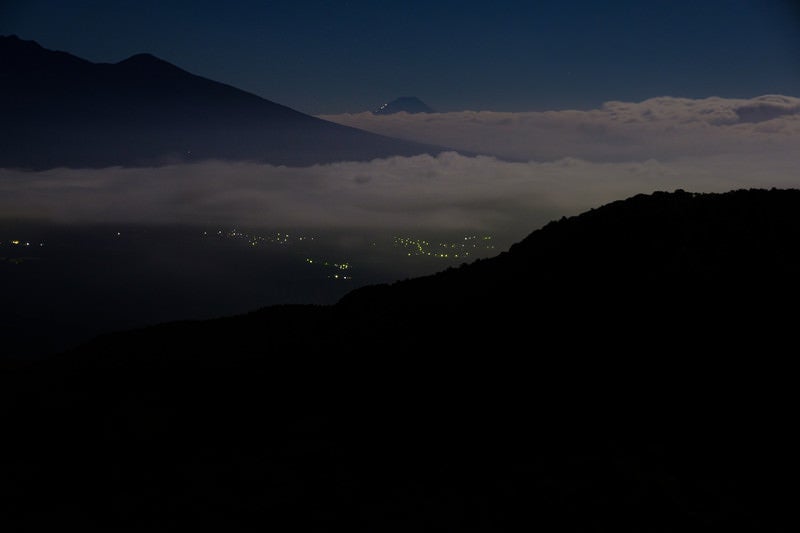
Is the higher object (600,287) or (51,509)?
(600,287)

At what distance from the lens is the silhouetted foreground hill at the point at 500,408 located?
310 inches

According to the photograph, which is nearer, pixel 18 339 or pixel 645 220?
pixel 645 220

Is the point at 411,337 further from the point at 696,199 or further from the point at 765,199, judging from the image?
the point at 765,199

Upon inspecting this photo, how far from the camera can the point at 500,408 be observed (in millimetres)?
9688

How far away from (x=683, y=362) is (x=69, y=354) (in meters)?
15.5

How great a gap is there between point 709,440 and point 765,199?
6927mm

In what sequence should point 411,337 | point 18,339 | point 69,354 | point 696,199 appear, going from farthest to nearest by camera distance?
point 18,339 < point 69,354 < point 696,199 < point 411,337

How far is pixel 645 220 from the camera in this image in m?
12.5

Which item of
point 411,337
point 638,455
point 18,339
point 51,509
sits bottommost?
point 18,339

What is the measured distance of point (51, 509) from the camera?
876cm

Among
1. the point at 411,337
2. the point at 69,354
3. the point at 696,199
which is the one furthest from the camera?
the point at 69,354

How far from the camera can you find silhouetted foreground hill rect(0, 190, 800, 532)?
25.8 feet

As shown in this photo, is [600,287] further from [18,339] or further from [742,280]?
[18,339]

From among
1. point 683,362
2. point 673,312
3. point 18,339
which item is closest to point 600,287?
point 673,312
